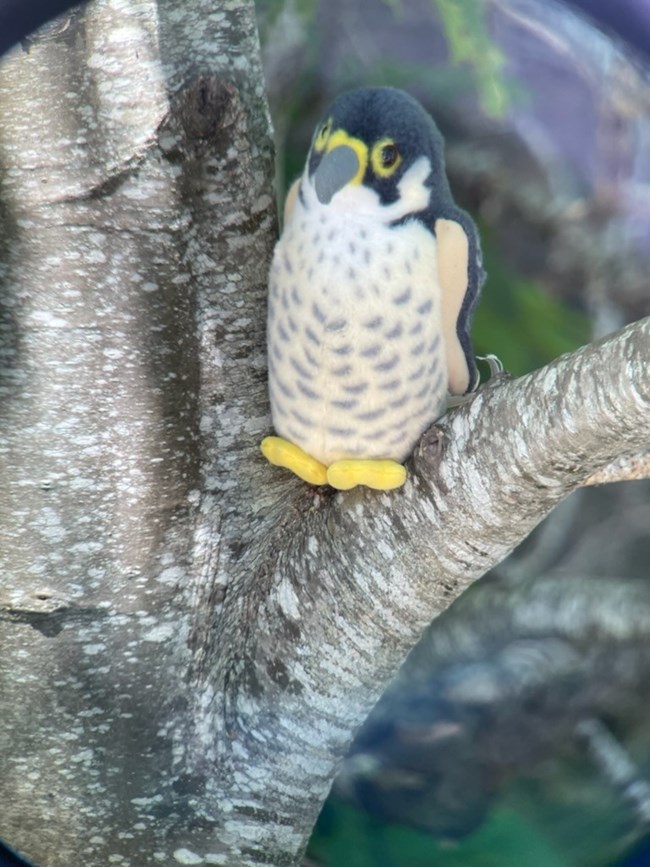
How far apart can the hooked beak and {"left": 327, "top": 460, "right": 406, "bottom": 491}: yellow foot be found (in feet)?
0.49

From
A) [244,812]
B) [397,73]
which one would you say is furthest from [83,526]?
[397,73]

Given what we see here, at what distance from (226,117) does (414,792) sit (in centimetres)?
41

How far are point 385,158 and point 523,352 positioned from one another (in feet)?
0.50

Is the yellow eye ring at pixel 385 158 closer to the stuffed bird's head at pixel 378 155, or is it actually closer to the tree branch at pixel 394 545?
the stuffed bird's head at pixel 378 155

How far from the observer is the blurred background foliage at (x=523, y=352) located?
51cm

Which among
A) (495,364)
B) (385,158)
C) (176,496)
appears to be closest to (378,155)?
(385,158)

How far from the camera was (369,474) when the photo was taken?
20.8 inches

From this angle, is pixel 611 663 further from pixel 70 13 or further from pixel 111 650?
pixel 70 13

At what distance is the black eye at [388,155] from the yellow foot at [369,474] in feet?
0.52

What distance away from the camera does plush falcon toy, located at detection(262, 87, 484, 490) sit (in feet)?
1.50

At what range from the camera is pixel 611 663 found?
1.86ft

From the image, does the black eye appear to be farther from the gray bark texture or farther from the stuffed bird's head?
the gray bark texture

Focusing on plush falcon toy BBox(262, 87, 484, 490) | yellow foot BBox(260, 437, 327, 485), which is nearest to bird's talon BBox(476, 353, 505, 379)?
plush falcon toy BBox(262, 87, 484, 490)

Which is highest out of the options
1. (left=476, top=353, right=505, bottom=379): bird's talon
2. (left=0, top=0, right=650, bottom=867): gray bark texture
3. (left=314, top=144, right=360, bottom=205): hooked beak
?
(left=314, top=144, right=360, bottom=205): hooked beak
